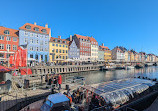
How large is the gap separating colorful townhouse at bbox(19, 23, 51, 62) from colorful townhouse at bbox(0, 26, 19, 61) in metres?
1.99

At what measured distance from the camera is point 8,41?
116ft

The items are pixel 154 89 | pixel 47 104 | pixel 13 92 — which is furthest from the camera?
pixel 154 89

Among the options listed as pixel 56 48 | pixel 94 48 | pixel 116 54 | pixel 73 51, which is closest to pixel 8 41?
pixel 56 48

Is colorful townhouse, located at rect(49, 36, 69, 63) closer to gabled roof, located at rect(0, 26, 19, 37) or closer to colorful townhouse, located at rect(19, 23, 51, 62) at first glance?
colorful townhouse, located at rect(19, 23, 51, 62)

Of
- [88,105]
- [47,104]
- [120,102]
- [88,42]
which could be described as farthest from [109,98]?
[88,42]

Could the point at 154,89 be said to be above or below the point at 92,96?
below

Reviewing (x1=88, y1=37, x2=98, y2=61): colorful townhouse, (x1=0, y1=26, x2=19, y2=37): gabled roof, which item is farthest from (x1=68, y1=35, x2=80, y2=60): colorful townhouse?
(x1=0, y1=26, x2=19, y2=37): gabled roof

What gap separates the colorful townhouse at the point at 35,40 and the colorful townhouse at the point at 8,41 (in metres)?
1.99

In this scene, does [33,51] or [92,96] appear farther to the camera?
[33,51]

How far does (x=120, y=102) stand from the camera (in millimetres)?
8062

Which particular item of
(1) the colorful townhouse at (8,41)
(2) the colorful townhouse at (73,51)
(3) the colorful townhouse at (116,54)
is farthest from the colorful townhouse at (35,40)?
(3) the colorful townhouse at (116,54)

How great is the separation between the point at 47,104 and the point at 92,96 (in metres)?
3.84

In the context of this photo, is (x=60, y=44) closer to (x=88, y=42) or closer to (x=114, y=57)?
(x=88, y=42)

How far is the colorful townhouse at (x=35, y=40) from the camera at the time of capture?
39.3 m
